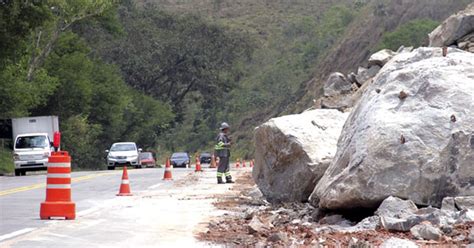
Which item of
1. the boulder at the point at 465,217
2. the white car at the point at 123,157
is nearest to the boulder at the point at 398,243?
the boulder at the point at 465,217

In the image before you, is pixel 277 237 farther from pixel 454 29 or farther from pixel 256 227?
pixel 454 29

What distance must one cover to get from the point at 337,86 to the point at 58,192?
17721 mm

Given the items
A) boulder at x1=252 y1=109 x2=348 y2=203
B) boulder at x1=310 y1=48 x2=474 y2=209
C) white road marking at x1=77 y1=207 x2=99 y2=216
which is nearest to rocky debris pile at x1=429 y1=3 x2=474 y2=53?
boulder at x1=252 y1=109 x2=348 y2=203

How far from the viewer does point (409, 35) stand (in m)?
65.8

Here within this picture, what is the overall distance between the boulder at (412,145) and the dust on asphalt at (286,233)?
2.42 feet

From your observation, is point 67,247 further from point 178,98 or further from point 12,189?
point 178,98

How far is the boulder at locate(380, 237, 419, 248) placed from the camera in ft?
30.8

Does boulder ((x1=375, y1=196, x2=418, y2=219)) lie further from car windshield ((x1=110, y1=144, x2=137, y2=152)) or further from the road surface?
car windshield ((x1=110, y1=144, x2=137, y2=152))

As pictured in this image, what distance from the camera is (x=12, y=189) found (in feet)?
77.4

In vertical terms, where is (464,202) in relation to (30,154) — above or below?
above

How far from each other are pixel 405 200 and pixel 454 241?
7.34 feet

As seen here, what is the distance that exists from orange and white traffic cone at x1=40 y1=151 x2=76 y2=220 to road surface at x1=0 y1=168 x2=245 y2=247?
0.20 metres

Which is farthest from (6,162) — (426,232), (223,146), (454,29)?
(426,232)

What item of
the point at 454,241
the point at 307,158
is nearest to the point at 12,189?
the point at 307,158
